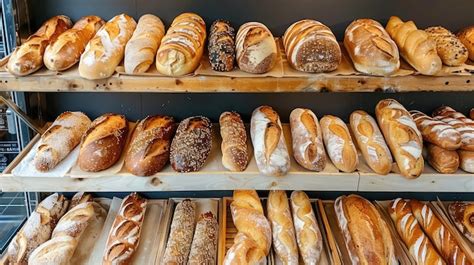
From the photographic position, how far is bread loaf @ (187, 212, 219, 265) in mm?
1915

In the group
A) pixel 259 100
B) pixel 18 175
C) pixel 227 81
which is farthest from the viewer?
pixel 259 100

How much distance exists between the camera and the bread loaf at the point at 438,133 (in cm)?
187

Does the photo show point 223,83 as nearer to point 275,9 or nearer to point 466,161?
point 275,9

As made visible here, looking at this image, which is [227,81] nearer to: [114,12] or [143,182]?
[143,182]

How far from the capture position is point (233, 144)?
1.86 meters

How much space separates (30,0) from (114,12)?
35 centimetres

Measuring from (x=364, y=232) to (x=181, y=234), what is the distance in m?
0.78

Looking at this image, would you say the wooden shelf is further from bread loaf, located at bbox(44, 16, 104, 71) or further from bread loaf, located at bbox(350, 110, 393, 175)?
bread loaf, located at bbox(350, 110, 393, 175)

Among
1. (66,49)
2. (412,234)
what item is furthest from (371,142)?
(66,49)

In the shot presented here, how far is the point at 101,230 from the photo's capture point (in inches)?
84.8

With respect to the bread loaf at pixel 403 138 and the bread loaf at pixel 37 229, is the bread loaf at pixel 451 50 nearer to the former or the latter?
the bread loaf at pixel 403 138

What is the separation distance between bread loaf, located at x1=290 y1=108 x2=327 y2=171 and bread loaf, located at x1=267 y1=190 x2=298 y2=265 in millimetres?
311

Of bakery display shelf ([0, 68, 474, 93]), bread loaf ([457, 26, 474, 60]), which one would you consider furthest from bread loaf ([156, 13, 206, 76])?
bread loaf ([457, 26, 474, 60])

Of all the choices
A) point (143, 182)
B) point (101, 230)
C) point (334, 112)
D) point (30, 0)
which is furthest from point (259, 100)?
point (30, 0)
